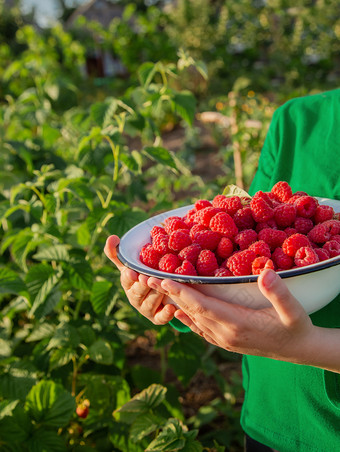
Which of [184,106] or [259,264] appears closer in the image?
[259,264]

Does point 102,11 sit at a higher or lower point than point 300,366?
lower

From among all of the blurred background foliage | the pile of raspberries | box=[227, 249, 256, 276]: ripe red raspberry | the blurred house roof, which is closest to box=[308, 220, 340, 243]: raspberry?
the pile of raspberries

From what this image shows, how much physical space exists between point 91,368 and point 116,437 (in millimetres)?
280

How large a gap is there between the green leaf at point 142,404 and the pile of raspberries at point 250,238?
556 millimetres

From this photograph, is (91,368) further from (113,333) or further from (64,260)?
(64,260)

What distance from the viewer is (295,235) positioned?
0.67m

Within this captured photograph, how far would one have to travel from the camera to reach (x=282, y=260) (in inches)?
26.1

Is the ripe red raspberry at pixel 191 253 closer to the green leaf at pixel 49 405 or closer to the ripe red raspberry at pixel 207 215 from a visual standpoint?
the ripe red raspberry at pixel 207 215

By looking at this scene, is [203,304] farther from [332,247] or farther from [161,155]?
[161,155]

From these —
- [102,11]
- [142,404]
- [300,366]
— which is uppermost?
[300,366]

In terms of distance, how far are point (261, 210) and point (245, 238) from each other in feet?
0.17

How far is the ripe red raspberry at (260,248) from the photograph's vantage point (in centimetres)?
66

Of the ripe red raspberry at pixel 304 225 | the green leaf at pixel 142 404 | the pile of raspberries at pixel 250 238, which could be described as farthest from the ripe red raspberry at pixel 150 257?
the green leaf at pixel 142 404

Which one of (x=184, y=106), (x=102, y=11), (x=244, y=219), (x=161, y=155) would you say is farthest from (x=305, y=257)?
(x=102, y=11)
